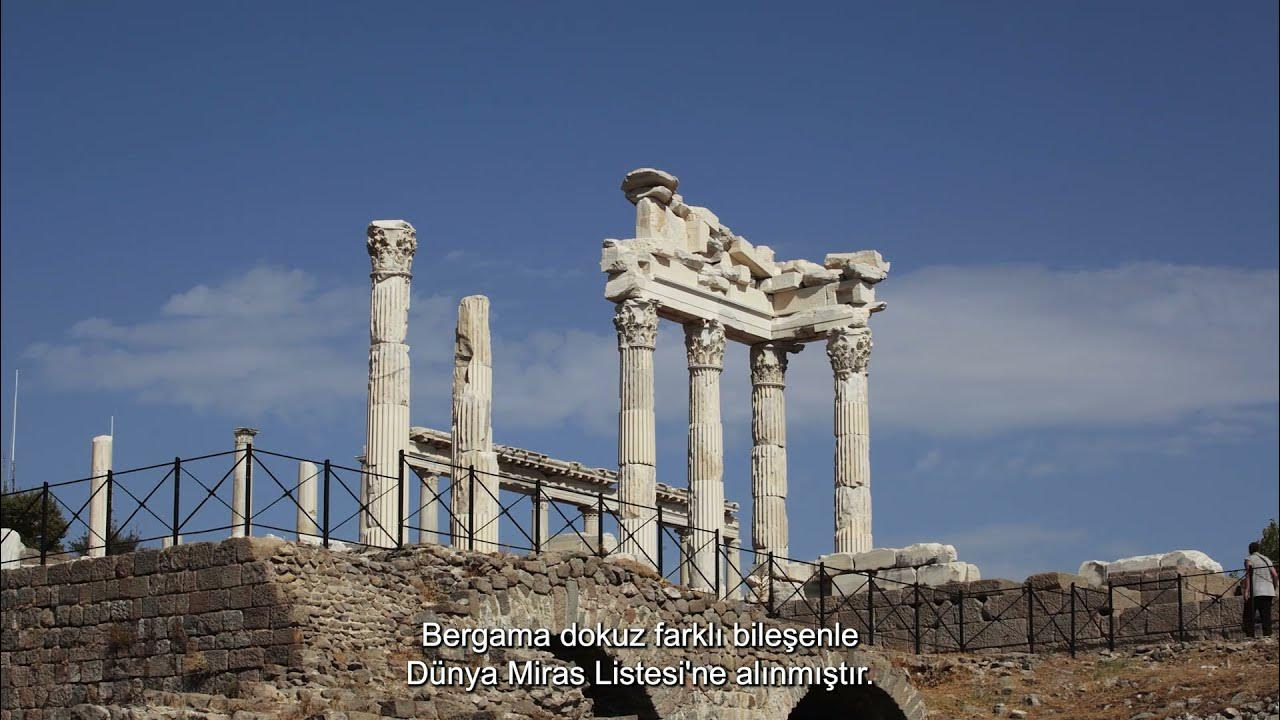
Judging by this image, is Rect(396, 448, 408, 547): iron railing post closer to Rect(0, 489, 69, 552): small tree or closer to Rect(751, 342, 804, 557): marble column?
Rect(751, 342, 804, 557): marble column

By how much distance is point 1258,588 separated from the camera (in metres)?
29.5

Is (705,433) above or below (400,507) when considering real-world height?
above

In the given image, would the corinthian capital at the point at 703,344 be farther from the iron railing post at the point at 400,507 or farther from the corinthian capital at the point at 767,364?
the iron railing post at the point at 400,507

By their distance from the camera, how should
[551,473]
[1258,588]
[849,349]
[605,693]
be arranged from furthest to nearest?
[551,473] < [849,349] < [1258,588] < [605,693]

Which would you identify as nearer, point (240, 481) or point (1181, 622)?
point (1181, 622)

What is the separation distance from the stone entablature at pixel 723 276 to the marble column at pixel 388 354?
5.48 metres

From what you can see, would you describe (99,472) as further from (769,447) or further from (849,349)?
(849,349)

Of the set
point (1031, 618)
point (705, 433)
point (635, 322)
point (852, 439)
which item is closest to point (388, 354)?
point (635, 322)

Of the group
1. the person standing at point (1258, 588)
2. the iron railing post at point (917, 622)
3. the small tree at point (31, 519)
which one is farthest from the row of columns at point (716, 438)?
the small tree at point (31, 519)

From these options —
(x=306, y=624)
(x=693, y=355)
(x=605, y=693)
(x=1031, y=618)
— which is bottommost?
(x=605, y=693)

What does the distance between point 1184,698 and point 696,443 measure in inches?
493

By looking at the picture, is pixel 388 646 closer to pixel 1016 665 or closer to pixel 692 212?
pixel 1016 665

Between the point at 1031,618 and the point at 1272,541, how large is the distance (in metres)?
23.0

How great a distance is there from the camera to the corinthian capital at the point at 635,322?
36094mm
